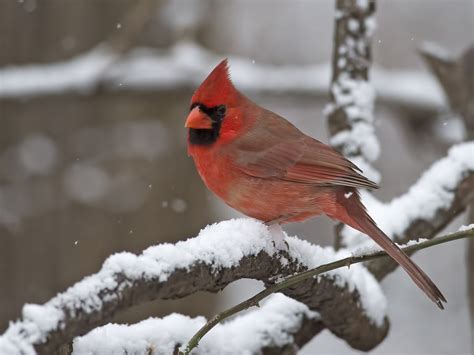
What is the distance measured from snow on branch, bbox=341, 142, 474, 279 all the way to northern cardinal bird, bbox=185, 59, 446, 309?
22 cm

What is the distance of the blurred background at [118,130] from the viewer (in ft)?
16.0

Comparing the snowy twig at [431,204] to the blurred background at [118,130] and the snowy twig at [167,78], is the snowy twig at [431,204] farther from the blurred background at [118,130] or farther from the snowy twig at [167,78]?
the snowy twig at [167,78]

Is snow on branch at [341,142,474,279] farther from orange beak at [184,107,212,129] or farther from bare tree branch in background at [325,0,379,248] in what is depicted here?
orange beak at [184,107,212,129]

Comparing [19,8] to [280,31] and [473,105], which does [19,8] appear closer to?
[473,105]

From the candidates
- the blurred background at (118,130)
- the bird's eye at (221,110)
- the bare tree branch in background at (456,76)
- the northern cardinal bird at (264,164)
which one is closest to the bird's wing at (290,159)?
the northern cardinal bird at (264,164)

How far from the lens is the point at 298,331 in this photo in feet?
7.74

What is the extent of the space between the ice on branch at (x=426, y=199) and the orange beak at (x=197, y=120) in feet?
1.97

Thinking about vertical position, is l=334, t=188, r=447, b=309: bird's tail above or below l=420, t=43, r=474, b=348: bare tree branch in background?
below

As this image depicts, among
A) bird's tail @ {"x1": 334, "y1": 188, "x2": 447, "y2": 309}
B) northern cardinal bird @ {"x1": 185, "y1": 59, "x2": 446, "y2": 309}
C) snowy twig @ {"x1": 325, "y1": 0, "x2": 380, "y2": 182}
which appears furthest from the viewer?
snowy twig @ {"x1": 325, "y1": 0, "x2": 380, "y2": 182}

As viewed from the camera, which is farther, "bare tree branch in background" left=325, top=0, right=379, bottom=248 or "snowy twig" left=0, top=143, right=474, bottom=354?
"bare tree branch in background" left=325, top=0, right=379, bottom=248

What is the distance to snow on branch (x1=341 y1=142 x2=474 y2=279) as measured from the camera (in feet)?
8.79

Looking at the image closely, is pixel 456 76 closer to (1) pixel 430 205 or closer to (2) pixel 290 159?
(1) pixel 430 205

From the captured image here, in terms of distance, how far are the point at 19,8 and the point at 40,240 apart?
1.48 metres

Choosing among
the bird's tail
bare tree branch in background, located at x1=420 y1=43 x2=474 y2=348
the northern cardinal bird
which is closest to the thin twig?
the bird's tail
